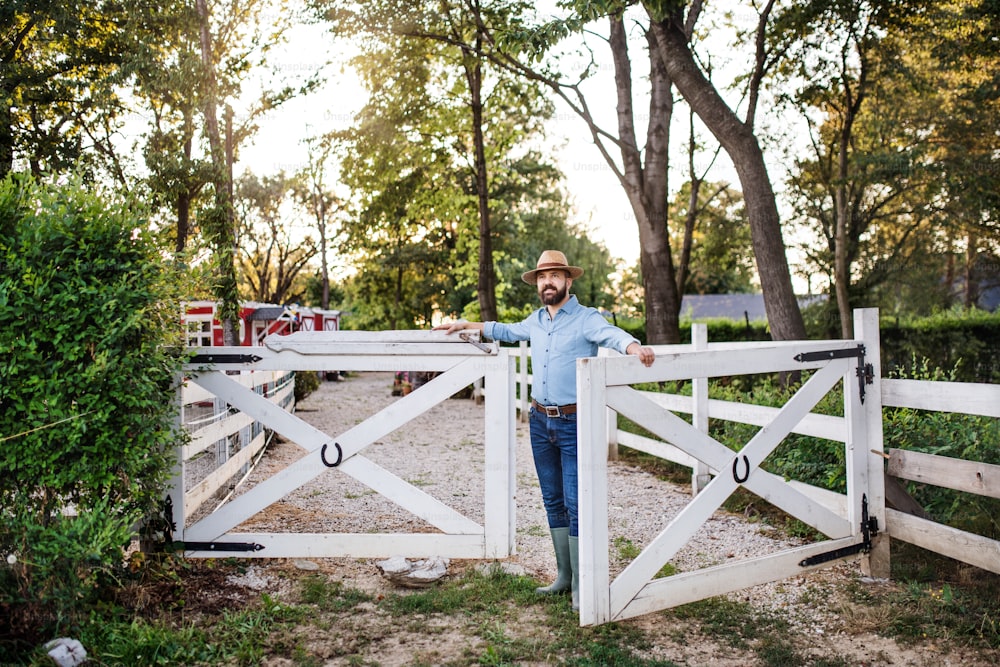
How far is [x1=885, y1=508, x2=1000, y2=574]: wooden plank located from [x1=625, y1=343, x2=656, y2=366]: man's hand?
2.10 metres

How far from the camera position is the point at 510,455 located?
181 inches

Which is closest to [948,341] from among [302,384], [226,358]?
[302,384]

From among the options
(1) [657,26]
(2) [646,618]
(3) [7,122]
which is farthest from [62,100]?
(2) [646,618]

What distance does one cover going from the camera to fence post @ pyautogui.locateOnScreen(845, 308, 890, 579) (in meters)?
4.50

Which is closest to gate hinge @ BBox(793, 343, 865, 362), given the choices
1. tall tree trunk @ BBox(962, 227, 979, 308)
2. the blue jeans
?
the blue jeans

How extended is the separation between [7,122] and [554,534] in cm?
1672

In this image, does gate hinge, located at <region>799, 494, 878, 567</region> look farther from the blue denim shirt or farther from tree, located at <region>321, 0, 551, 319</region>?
tree, located at <region>321, 0, 551, 319</region>

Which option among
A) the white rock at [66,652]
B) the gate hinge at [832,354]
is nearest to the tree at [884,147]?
the gate hinge at [832,354]

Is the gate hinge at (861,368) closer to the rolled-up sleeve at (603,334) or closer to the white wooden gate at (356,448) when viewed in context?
the rolled-up sleeve at (603,334)

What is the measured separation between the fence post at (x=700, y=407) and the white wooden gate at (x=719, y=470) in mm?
1932

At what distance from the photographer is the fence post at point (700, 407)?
679cm

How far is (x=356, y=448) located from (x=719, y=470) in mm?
2137

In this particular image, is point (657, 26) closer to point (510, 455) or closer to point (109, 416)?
point (510, 455)

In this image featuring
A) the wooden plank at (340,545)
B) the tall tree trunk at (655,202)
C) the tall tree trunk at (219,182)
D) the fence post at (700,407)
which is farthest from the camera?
the tall tree trunk at (219,182)
